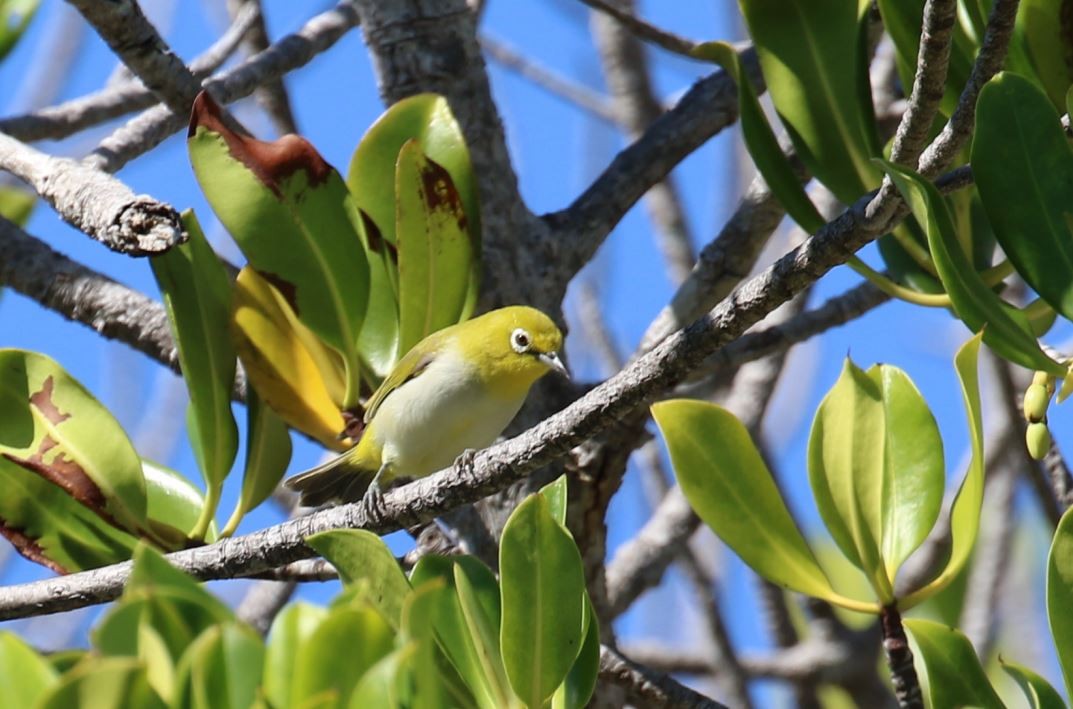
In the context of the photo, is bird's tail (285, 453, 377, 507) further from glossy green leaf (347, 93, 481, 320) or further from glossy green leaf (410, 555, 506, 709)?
glossy green leaf (410, 555, 506, 709)

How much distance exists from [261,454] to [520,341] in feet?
2.50

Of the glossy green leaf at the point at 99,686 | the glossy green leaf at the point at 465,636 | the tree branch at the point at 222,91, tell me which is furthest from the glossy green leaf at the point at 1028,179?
the tree branch at the point at 222,91

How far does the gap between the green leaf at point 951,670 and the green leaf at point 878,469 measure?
0.24 m

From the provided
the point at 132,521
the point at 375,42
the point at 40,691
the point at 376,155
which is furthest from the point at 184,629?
the point at 375,42

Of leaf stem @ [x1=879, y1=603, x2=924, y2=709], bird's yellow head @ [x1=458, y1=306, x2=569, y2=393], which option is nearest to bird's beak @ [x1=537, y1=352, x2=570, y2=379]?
bird's yellow head @ [x1=458, y1=306, x2=569, y2=393]

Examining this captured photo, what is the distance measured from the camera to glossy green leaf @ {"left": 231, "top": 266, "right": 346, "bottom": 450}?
103 inches

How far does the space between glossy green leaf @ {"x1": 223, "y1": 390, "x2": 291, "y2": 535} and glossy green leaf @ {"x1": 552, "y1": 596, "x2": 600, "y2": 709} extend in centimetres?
97

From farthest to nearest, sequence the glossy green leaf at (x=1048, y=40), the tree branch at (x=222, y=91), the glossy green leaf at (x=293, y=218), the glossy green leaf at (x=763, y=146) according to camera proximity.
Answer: the tree branch at (x=222, y=91)
the glossy green leaf at (x=293, y=218)
the glossy green leaf at (x=763, y=146)
the glossy green leaf at (x=1048, y=40)

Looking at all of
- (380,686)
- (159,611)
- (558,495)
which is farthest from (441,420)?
(380,686)

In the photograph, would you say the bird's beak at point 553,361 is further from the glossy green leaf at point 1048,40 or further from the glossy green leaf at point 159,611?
the glossy green leaf at point 159,611

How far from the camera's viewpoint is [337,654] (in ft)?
4.33

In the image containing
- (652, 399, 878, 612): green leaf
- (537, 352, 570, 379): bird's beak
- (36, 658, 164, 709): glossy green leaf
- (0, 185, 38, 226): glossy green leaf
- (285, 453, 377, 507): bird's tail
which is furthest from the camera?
(0, 185, 38, 226): glossy green leaf

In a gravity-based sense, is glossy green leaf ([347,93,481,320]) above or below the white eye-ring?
above

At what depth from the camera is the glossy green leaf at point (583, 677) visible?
1.88 m
